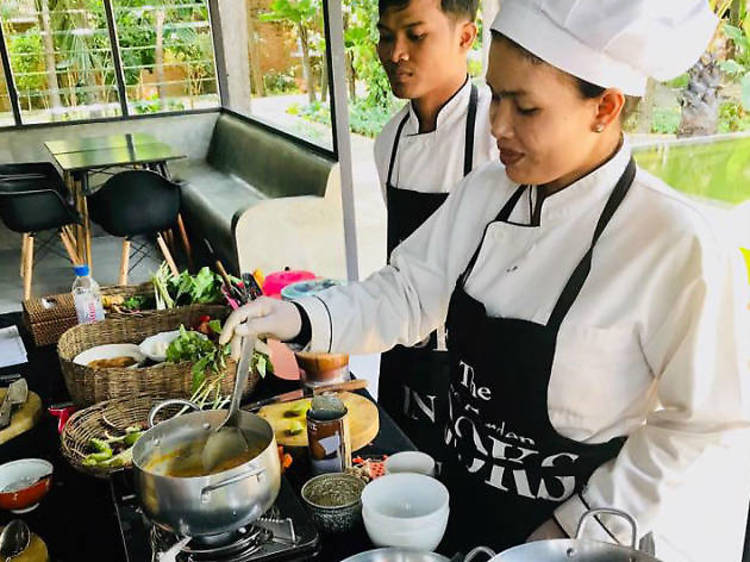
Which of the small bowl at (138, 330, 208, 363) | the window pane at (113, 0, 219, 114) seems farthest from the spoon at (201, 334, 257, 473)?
the window pane at (113, 0, 219, 114)

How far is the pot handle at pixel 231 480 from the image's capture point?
35.7 inches

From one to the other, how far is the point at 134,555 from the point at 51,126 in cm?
535

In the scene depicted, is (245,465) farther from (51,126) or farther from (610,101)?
(51,126)

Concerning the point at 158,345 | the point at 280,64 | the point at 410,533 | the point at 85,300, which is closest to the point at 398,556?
the point at 410,533

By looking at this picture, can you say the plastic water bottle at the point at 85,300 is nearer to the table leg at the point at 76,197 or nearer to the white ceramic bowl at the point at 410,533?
the white ceramic bowl at the point at 410,533

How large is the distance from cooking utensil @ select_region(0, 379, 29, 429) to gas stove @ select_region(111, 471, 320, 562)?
22.6 inches

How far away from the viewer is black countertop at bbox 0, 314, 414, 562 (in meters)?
1.10

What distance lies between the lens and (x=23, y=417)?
1.50 m

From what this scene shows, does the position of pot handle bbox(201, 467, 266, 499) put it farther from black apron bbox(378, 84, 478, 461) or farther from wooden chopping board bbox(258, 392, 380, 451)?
black apron bbox(378, 84, 478, 461)

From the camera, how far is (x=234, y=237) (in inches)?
143

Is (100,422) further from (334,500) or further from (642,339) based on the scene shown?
(642,339)

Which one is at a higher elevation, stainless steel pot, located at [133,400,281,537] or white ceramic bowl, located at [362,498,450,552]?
stainless steel pot, located at [133,400,281,537]

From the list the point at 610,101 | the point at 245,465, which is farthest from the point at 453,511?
the point at 610,101

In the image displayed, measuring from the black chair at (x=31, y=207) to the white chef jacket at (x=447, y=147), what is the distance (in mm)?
2917
